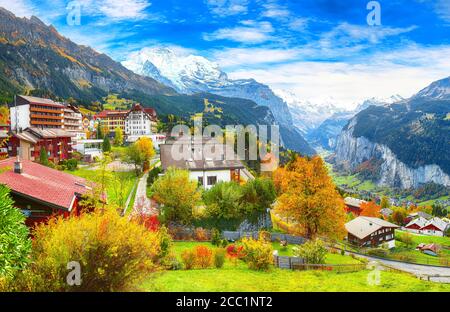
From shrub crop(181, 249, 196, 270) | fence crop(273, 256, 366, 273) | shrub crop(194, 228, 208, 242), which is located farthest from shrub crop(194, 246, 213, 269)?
shrub crop(194, 228, 208, 242)

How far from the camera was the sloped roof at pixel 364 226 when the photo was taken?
226ft

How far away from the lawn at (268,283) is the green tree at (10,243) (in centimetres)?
499

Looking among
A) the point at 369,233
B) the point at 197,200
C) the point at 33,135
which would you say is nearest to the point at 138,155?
the point at 33,135

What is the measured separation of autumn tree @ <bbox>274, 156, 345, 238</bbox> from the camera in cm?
3662

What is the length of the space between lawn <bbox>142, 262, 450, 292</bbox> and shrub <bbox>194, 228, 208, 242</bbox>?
12977 millimetres

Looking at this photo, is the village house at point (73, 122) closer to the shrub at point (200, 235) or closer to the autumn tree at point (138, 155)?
the autumn tree at point (138, 155)

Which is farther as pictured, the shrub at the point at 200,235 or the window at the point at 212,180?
the window at the point at 212,180

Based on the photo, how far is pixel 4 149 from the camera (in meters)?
58.3

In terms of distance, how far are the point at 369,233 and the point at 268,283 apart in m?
56.1

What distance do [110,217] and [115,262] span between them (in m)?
2.02

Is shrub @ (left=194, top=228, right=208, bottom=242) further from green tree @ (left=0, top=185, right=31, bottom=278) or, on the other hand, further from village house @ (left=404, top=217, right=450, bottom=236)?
village house @ (left=404, top=217, right=450, bottom=236)

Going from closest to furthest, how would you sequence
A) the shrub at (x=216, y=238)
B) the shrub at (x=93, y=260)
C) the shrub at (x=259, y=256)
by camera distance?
the shrub at (x=93, y=260) < the shrub at (x=259, y=256) < the shrub at (x=216, y=238)

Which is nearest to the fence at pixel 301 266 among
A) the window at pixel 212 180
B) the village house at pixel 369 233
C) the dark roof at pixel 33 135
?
the window at pixel 212 180
